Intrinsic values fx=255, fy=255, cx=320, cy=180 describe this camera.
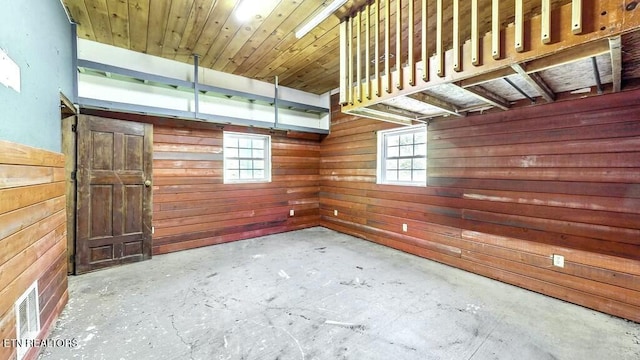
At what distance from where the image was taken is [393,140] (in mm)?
4273

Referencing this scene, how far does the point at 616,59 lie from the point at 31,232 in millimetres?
3831

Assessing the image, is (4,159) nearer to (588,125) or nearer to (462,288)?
(462,288)

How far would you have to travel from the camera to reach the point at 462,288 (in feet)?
8.96

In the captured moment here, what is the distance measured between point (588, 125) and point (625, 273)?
1.32m

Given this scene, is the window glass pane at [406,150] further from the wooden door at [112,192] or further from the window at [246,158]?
the wooden door at [112,192]

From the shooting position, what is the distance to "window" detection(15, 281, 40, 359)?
1440 millimetres

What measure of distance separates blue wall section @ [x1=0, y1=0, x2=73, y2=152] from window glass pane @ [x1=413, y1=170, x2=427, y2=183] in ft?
13.2

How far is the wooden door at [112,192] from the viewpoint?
10.3ft

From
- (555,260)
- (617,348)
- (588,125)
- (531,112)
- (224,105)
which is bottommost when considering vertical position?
(617,348)

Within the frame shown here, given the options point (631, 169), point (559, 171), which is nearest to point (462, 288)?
point (559, 171)

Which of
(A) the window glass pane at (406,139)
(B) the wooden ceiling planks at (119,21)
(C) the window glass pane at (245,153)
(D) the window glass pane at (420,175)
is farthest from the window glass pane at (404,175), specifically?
(B) the wooden ceiling planks at (119,21)

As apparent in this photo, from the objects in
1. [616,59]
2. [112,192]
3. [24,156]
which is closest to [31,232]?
[24,156]

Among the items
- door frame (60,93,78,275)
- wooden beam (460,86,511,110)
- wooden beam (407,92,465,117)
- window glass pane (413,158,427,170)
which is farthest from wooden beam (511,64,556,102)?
door frame (60,93,78,275)

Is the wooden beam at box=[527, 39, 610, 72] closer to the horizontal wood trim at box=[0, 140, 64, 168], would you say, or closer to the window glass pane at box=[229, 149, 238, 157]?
the horizontal wood trim at box=[0, 140, 64, 168]
